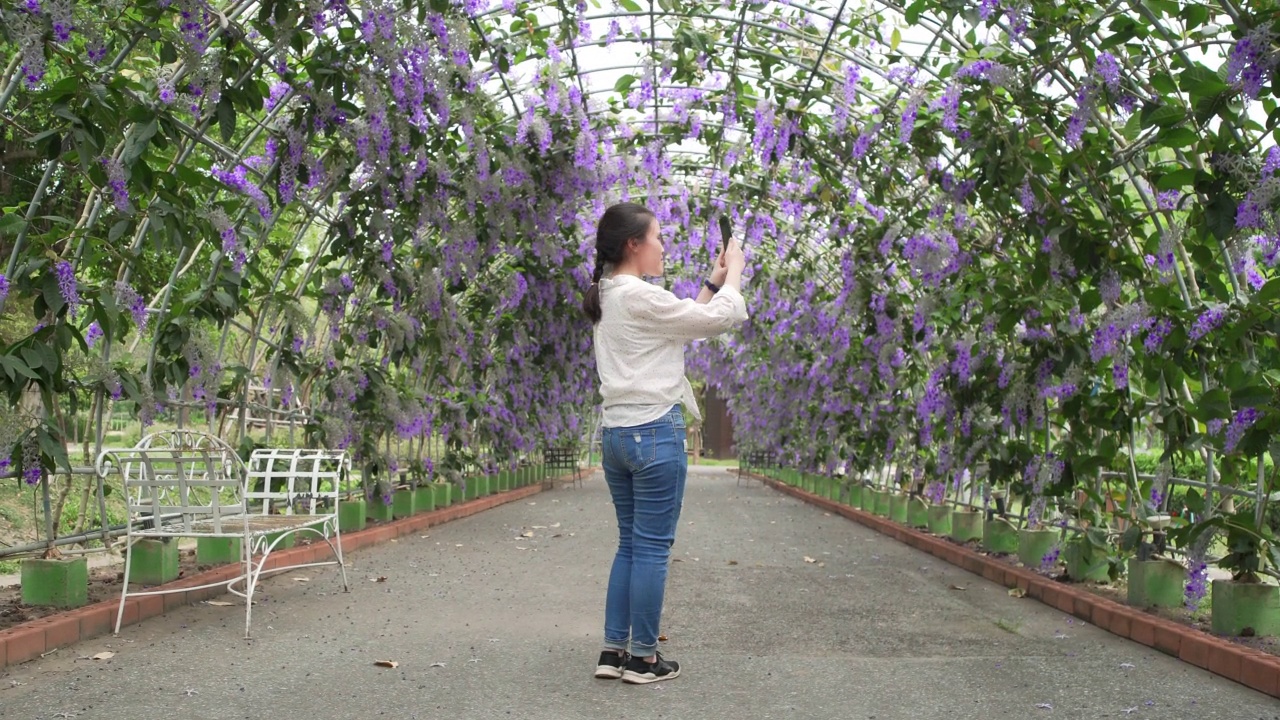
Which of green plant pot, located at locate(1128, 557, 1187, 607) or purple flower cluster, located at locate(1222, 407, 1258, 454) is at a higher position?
purple flower cluster, located at locate(1222, 407, 1258, 454)

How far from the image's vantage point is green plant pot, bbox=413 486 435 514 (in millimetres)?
10430

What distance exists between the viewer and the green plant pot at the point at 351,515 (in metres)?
8.32

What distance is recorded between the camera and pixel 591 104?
948 centimetres

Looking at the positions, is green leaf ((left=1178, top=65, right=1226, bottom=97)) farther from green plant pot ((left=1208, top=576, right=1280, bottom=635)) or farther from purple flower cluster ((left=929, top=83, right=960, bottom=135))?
purple flower cluster ((left=929, top=83, right=960, bottom=135))

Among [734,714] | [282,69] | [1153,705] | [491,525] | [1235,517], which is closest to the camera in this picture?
[734,714]

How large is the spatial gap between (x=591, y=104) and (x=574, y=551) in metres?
3.71

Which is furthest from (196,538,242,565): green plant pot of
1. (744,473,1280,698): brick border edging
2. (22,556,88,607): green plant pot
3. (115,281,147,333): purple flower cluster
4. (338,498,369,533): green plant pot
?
(744,473,1280,698): brick border edging

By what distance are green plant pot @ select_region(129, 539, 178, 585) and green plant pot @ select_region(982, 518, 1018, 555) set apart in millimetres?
5065

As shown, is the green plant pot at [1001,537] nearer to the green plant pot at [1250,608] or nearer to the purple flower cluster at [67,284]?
the green plant pot at [1250,608]

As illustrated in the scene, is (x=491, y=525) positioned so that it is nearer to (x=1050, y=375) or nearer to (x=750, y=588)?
(x=750, y=588)

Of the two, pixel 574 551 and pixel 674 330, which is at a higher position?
pixel 674 330

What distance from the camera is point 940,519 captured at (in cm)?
937

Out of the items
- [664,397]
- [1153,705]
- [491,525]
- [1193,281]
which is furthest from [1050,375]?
[491,525]

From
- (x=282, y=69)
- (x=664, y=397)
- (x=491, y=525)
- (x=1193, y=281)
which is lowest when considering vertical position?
(x=491, y=525)
